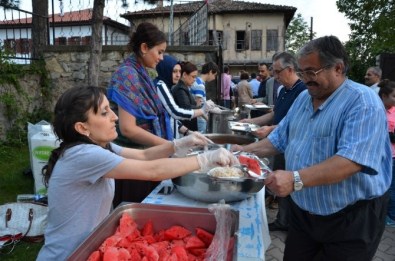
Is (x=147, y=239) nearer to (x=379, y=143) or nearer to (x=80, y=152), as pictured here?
(x=80, y=152)

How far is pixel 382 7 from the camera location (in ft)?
56.2

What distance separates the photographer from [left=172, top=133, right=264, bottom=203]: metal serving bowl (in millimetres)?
1634

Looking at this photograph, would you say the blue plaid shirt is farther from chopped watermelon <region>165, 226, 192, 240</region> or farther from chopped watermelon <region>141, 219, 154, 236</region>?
chopped watermelon <region>141, 219, 154, 236</region>

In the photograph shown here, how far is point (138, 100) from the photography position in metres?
2.20

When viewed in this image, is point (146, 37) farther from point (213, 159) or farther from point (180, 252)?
point (180, 252)

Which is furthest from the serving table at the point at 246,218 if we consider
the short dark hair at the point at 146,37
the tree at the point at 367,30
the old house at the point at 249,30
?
the old house at the point at 249,30

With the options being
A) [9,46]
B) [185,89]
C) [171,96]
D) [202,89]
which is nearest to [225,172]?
[171,96]

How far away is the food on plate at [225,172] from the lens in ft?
5.32

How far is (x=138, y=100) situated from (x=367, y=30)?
1957 centimetres

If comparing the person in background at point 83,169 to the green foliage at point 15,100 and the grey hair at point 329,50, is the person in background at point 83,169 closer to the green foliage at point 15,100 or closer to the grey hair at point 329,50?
the grey hair at point 329,50

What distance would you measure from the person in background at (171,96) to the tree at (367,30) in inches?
478

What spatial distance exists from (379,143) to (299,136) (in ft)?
1.24

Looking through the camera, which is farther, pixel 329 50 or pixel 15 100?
pixel 15 100

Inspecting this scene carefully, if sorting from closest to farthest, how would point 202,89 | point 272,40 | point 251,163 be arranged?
point 251,163, point 202,89, point 272,40
